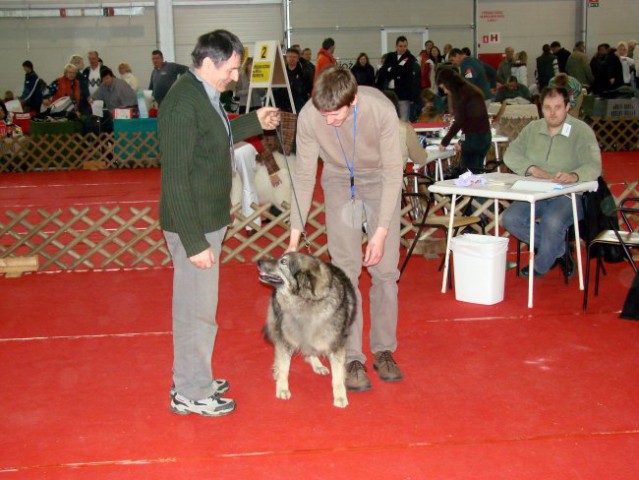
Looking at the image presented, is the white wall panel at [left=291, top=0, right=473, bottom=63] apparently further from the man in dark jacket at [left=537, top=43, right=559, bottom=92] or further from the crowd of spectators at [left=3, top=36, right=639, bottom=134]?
the man in dark jacket at [left=537, top=43, right=559, bottom=92]

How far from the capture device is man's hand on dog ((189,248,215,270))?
9.29 feet

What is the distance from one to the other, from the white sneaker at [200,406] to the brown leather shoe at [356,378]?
56 centimetres

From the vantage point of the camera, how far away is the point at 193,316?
3.08m

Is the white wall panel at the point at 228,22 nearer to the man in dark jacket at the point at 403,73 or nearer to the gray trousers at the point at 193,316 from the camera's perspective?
the man in dark jacket at the point at 403,73

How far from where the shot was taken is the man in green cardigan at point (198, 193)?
9.12 feet

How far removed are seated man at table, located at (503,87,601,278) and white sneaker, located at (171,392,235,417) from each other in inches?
104

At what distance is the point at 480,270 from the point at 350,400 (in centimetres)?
170

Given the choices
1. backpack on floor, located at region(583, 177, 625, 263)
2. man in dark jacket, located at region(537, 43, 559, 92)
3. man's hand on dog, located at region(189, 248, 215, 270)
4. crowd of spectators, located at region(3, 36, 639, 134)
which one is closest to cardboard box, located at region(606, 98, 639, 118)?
crowd of spectators, located at region(3, 36, 639, 134)

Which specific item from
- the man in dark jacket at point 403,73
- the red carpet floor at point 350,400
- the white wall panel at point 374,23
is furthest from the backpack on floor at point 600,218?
the white wall panel at point 374,23

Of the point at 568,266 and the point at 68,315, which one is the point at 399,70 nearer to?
the point at 568,266

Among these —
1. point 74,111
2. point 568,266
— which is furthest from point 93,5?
point 568,266

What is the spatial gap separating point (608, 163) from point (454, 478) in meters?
9.78

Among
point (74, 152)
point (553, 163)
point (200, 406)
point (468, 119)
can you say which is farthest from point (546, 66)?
point (200, 406)

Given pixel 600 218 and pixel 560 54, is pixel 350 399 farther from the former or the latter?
pixel 560 54
